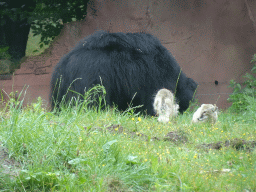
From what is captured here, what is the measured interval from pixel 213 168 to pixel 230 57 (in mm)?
5279

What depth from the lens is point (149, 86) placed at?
4.41 meters

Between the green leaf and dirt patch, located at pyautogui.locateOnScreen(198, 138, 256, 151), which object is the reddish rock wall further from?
the green leaf

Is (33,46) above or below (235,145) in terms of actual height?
above

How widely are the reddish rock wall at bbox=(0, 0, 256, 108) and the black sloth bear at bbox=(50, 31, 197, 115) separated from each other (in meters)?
2.71

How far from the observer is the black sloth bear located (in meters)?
4.14

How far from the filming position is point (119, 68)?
13.8 ft

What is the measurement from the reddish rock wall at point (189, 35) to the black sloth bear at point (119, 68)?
8.91 feet

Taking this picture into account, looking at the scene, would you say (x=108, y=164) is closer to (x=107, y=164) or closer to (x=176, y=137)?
(x=107, y=164)

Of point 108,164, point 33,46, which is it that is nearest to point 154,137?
point 108,164

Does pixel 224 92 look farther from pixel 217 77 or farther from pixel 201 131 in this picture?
pixel 201 131

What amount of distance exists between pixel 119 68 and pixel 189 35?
3.56 m

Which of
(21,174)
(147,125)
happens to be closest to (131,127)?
(147,125)

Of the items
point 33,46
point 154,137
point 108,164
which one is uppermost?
point 33,46

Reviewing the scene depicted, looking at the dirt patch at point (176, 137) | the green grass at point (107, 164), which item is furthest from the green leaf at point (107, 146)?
the dirt patch at point (176, 137)
